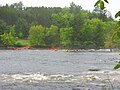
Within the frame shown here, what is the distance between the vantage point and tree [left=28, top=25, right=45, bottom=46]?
517ft

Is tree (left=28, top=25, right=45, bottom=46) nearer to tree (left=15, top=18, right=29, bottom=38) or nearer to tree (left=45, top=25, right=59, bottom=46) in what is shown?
tree (left=45, top=25, right=59, bottom=46)

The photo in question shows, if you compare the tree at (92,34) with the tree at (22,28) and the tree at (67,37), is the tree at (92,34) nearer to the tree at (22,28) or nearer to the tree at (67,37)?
the tree at (67,37)

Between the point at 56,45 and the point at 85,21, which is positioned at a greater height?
the point at 85,21

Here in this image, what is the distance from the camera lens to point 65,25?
173 metres

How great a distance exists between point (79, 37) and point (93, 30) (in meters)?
8.18

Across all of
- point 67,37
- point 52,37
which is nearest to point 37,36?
point 52,37

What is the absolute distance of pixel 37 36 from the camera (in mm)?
161250

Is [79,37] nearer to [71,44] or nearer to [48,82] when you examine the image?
[71,44]

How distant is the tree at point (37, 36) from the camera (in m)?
158

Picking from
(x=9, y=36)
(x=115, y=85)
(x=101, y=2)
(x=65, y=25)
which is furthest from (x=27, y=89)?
(x=65, y=25)

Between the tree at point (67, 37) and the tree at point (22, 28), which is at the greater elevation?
the tree at point (22, 28)

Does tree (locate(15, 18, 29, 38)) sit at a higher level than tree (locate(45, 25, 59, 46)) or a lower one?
higher

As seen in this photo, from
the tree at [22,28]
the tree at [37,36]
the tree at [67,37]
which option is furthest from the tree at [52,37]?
the tree at [22,28]

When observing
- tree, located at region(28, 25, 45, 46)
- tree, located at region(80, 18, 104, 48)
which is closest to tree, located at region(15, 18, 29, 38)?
tree, located at region(28, 25, 45, 46)
